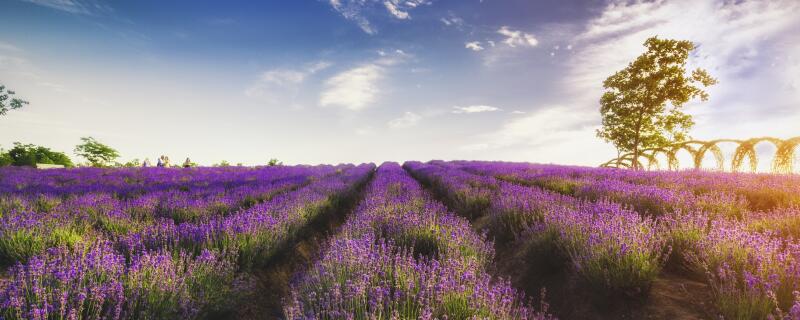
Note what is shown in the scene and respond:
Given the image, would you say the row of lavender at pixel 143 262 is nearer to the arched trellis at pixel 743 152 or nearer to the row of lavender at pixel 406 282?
the row of lavender at pixel 406 282

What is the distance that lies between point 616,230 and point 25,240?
214 inches

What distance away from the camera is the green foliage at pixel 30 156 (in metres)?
23.5

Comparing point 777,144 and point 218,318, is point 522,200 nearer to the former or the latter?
point 218,318

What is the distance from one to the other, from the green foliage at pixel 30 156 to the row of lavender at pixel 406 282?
1229 inches

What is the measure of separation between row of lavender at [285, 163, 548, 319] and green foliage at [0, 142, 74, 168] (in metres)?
31.2

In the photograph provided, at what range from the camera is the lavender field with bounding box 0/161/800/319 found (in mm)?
1940

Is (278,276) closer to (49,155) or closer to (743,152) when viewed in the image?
(743,152)

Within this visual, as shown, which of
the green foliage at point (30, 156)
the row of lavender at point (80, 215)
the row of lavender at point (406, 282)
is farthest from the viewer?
the green foliage at point (30, 156)

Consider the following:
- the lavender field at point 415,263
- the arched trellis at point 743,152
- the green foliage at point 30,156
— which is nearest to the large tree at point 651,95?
the arched trellis at point 743,152

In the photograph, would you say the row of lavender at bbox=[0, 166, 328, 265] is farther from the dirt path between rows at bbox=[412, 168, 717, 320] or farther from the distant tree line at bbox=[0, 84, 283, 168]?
the distant tree line at bbox=[0, 84, 283, 168]

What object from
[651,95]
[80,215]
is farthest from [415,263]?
[651,95]

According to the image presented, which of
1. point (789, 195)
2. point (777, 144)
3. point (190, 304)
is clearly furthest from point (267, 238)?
point (777, 144)

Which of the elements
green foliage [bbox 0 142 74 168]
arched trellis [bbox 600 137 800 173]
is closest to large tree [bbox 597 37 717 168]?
arched trellis [bbox 600 137 800 173]

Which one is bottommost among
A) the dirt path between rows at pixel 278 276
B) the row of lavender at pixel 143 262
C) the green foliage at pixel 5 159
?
the dirt path between rows at pixel 278 276
